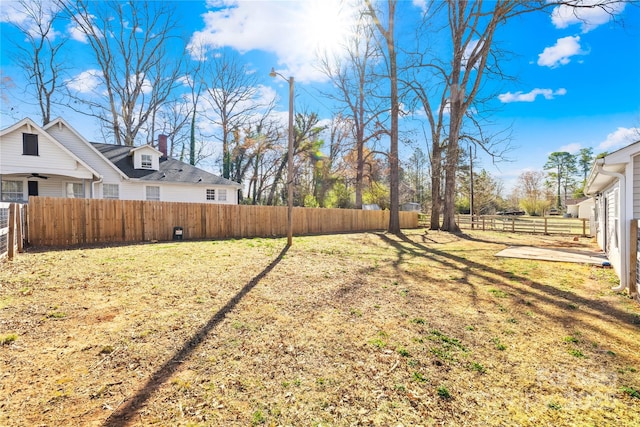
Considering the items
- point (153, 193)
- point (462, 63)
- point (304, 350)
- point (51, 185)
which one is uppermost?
point (462, 63)

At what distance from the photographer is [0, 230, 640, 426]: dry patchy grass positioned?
2.08 meters

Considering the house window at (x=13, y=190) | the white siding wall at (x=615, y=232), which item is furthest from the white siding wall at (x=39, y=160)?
→ the white siding wall at (x=615, y=232)

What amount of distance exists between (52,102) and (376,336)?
2716 cm

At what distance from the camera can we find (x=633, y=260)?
4773 millimetres

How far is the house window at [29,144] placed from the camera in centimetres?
1240

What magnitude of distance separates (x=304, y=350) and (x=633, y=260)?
5.65m

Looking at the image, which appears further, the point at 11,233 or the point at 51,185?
the point at 51,185

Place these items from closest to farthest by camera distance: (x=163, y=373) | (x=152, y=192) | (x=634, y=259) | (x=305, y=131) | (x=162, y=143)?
(x=163, y=373), (x=634, y=259), (x=152, y=192), (x=162, y=143), (x=305, y=131)

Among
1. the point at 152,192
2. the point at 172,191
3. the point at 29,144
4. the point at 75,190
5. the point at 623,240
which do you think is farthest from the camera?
the point at 172,191

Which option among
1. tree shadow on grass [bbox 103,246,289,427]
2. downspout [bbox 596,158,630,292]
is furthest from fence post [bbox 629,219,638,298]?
tree shadow on grass [bbox 103,246,289,427]

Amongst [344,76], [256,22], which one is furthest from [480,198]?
[256,22]

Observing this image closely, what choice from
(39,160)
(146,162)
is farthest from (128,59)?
(39,160)

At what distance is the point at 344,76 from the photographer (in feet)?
68.9

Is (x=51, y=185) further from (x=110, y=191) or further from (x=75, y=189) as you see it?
(x=110, y=191)
